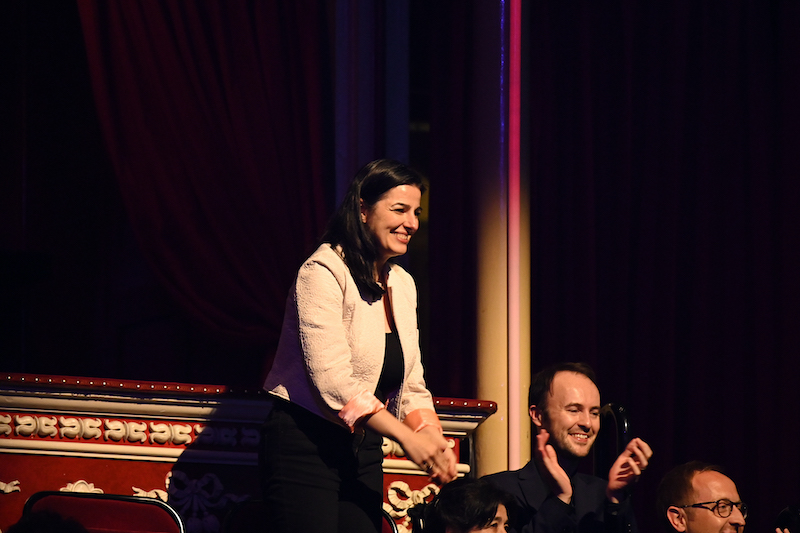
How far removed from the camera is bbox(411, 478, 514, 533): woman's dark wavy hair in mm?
2020

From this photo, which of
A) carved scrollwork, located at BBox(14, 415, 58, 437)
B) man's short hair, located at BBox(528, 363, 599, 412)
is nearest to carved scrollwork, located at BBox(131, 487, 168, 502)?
carved scrollwork, located at BBox(14, 415, 58, 437)

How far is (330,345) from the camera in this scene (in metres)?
1.77

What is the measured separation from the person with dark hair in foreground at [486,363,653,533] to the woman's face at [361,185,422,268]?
62cm

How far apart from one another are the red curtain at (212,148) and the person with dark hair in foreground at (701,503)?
4.52ft

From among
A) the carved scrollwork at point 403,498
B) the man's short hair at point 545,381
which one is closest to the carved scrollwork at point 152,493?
the carved scrollwork at point 403,498

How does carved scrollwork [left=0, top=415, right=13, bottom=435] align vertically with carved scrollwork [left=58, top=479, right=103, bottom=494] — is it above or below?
above

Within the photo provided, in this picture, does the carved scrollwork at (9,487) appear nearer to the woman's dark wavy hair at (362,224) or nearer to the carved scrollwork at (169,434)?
the carved scrollwork at (169,434)

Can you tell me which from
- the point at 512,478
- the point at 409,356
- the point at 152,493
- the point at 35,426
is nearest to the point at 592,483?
the point at 512,478

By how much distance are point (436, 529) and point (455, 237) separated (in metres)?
1.51

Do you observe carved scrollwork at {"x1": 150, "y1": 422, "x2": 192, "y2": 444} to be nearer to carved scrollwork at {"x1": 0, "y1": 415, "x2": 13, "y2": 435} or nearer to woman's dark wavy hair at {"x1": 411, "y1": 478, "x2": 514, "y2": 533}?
carved scrollwork at {"x1": 0, "y1": 415, "x2": 13, "y2": 435}

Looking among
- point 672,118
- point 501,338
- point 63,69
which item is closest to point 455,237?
point 501,338

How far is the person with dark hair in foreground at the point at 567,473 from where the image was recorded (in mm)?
2000

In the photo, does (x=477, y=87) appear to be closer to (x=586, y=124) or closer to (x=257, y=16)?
(x=586, y=124)

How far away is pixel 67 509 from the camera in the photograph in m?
2.22
